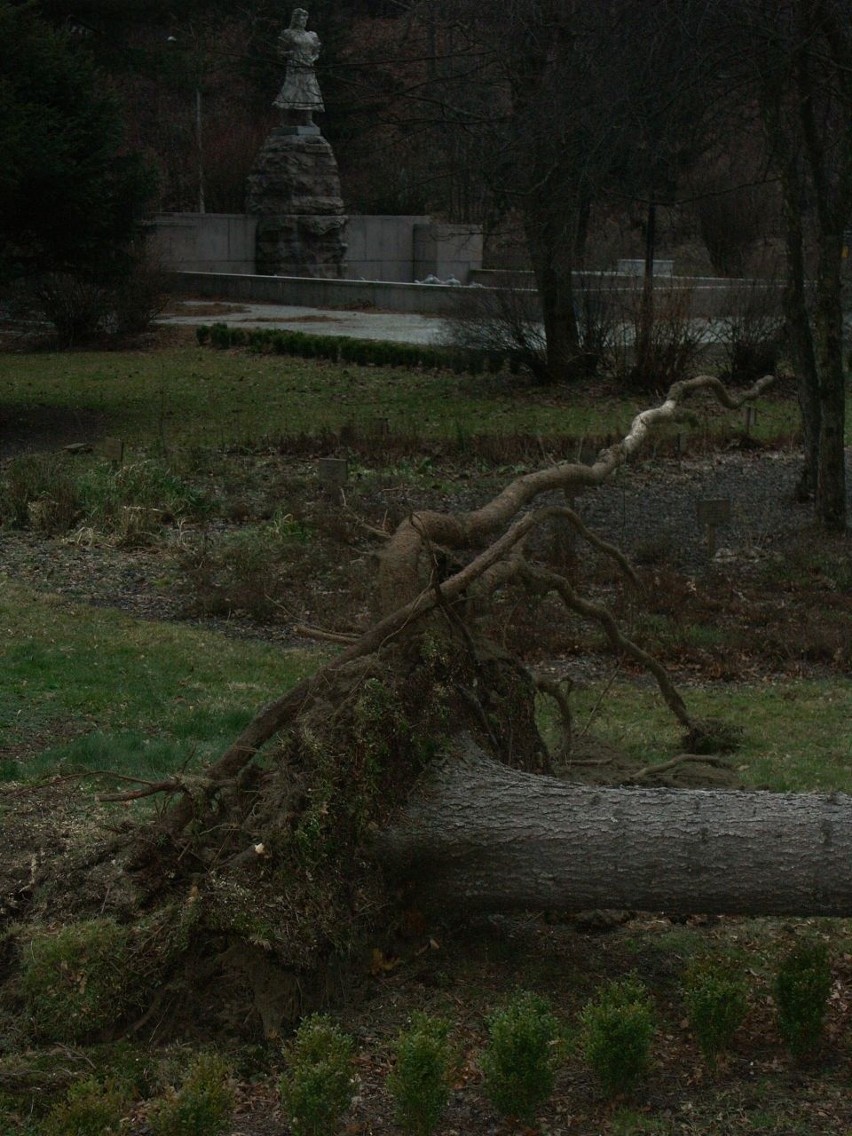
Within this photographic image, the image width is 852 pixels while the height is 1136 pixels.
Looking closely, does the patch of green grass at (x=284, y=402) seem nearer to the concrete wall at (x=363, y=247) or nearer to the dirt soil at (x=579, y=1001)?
the dirt soil at (x=579, y=1001)

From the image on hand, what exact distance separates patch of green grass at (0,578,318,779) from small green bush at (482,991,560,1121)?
2676 millimetres

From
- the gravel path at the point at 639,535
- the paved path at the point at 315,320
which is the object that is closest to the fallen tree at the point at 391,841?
the gravel path at the point at 639,535

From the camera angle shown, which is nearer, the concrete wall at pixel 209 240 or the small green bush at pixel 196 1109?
the small green bush at pixel 196 1109

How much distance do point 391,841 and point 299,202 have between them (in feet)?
113

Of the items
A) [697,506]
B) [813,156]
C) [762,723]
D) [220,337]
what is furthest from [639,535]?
[220,337]

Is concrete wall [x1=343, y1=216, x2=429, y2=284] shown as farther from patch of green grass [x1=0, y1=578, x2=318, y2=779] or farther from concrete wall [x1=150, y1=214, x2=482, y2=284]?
patch of green grass [x1=0, y1=578, x2=318, y2=779]

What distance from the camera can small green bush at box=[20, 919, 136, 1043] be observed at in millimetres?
4199

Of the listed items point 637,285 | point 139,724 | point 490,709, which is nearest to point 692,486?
point 637,285

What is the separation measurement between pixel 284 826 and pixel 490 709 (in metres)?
1.01

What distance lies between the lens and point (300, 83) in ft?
121

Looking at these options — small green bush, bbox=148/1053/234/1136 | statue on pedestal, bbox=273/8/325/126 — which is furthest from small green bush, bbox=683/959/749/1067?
statue on pedestal, bbox=273/8/325/126

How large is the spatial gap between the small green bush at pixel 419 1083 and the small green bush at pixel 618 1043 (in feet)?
1.33

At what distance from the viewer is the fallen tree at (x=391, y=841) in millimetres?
4293

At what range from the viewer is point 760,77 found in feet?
34.6
